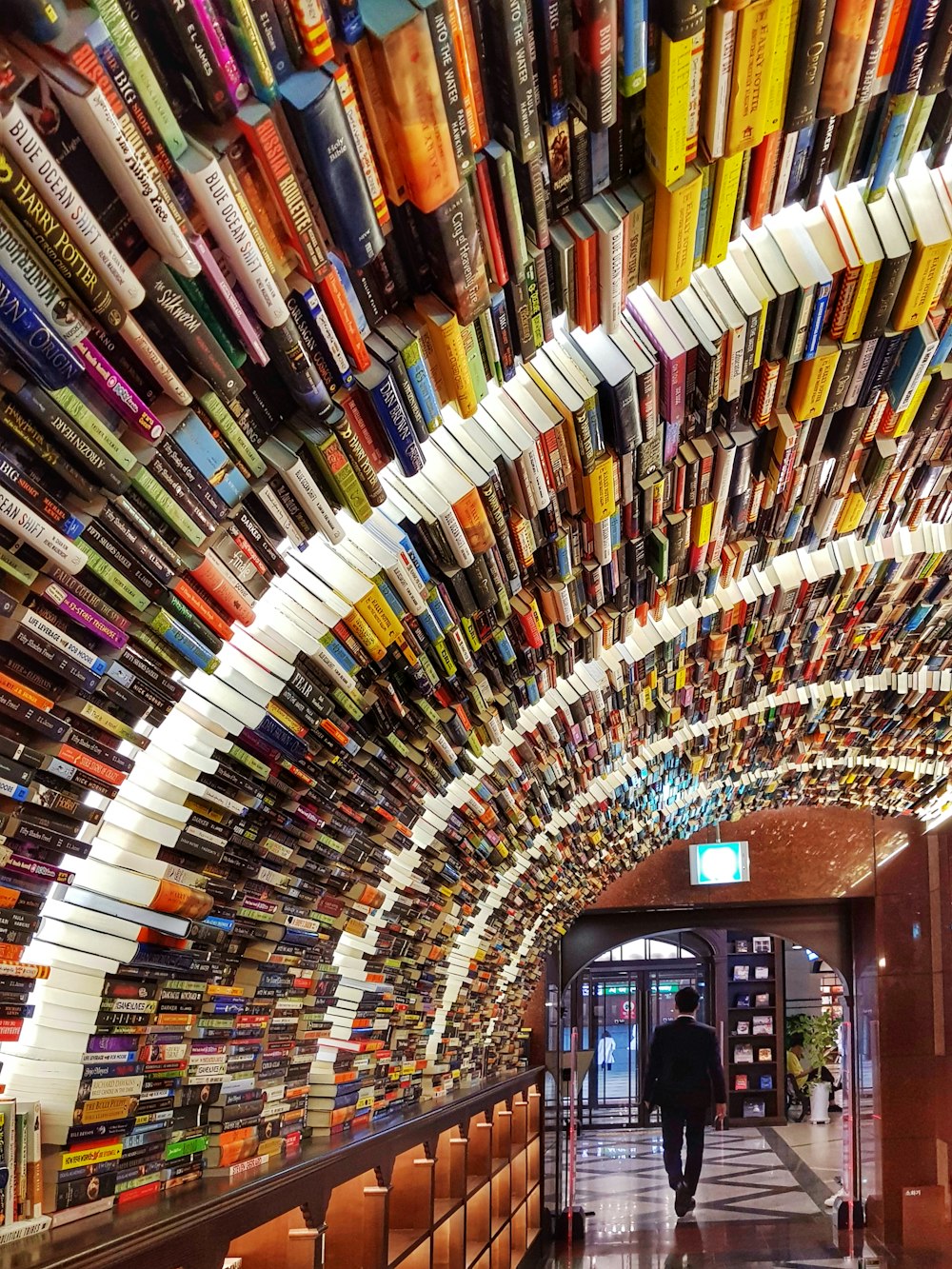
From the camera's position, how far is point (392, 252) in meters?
1.86

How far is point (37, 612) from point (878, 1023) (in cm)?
900

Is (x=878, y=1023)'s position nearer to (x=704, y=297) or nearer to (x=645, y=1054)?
(x=704, y=297)

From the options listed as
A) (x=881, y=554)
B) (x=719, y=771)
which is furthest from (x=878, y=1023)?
(x=881, y=554)

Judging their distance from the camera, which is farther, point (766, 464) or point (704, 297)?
point (766, 464)

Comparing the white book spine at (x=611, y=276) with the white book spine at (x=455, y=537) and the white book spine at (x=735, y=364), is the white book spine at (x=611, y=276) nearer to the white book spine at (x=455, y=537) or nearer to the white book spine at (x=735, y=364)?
the white book spine at (x=735, y=364)

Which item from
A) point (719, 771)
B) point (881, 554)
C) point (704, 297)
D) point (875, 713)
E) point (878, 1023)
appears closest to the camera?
point (704, 297)

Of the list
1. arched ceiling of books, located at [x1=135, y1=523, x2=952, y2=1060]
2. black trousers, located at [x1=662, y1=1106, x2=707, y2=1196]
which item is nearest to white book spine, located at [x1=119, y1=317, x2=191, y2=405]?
arched ceiling of books, located at [x1=135, y1=523, x2=952, y2=1060]

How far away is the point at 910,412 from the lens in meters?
2.96

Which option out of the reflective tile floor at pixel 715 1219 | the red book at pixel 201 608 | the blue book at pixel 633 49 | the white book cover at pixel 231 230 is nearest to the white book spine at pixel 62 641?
the red book at pixel 201 608

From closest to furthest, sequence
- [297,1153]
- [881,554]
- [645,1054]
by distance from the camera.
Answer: [297,1153] → [881,554] → [645,1054]

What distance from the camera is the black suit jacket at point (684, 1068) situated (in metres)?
9.33

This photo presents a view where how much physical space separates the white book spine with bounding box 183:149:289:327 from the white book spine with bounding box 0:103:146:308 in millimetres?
126

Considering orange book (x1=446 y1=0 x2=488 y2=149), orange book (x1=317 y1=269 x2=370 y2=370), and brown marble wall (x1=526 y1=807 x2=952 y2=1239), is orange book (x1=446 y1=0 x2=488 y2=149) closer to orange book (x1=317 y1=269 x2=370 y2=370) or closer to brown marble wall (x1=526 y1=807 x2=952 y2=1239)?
orange book (x1=317 y1=269 x2=370 y2=370)

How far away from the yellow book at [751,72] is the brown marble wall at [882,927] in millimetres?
8052
